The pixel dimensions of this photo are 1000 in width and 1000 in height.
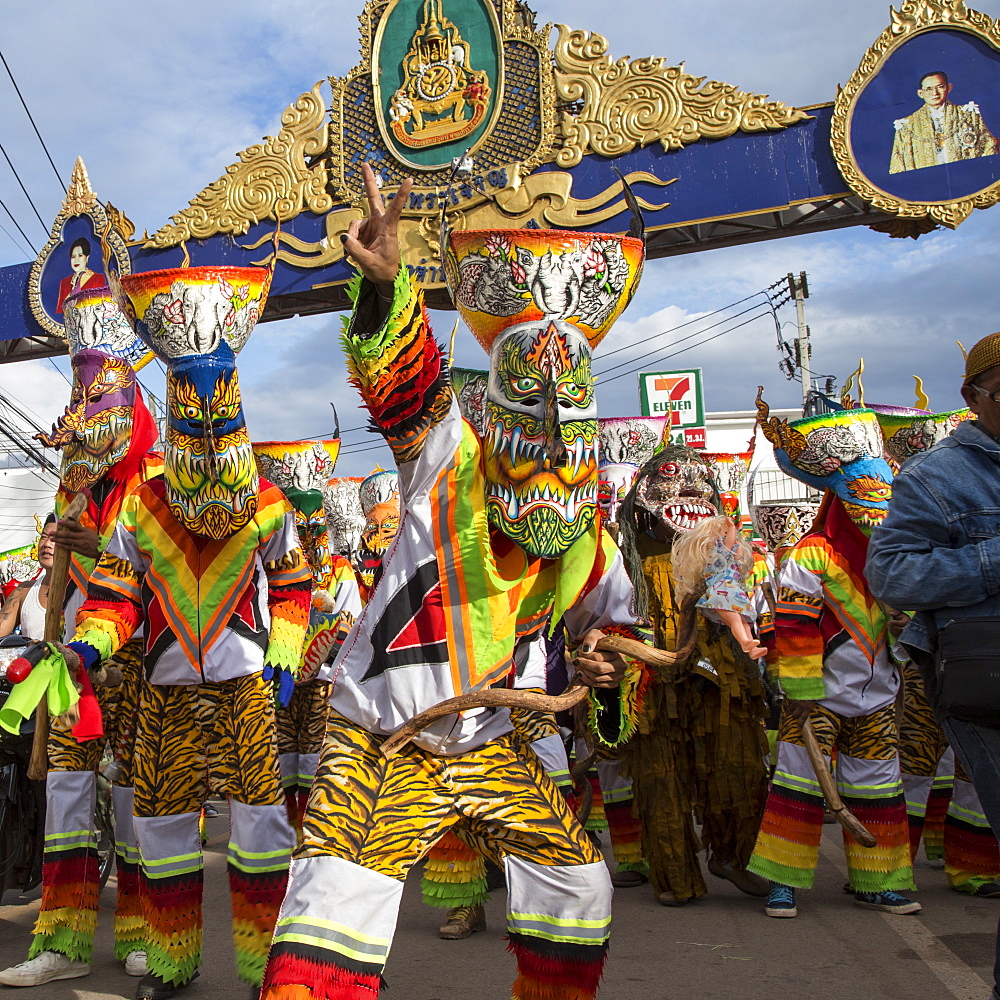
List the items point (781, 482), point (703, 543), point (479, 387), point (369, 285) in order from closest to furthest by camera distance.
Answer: point (369, 285), point (703, 543), point (479, 387), point (781, 482)

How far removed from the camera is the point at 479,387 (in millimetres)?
5734

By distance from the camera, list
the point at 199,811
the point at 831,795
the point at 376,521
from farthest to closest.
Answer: the point at 376,521 < the point at 831,795 < the point at 199,811

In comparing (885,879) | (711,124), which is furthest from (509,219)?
(885,879)

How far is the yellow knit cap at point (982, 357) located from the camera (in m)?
2.90

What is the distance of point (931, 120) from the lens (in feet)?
32.7

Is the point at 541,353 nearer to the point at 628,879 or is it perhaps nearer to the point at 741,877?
the point at 741,877

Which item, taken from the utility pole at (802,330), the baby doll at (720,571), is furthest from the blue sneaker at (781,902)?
the utility pole at (802,330)

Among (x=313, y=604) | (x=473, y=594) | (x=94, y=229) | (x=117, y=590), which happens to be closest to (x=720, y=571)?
(x=473, y=594)

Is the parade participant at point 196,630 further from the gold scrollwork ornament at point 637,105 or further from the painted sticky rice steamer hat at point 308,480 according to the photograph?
the gold scrollwork ornament at point 637,105

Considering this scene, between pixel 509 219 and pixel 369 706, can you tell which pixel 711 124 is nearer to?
pixel 509 219

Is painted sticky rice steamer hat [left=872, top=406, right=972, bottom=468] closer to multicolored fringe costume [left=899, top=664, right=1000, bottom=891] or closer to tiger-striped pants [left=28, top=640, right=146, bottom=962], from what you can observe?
multicolored fringe costume [left=899, top=664, right=1000, bottom=891]

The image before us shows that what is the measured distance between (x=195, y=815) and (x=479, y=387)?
8.70 ft

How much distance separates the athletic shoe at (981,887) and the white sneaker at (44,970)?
157 inches

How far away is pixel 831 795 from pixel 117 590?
9.94 feet
